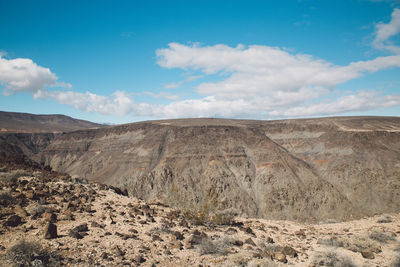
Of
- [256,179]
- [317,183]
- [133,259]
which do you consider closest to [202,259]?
[133,259]

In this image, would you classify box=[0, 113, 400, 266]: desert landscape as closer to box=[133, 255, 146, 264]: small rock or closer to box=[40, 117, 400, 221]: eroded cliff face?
box=[133, 255, 146, 264]: small rock

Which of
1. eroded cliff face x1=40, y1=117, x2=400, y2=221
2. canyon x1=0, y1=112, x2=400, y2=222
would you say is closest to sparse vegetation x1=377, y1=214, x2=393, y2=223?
canyon x1=0, y1=112, x2=400, y2=222

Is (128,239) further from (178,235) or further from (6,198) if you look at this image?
(6,198)

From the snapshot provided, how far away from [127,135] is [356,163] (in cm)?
6388

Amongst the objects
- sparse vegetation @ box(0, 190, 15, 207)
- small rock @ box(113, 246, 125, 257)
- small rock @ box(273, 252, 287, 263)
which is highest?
sparse vegetation @ box(0, 190, 15, 207)

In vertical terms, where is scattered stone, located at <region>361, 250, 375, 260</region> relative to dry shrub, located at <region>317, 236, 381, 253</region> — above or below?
above

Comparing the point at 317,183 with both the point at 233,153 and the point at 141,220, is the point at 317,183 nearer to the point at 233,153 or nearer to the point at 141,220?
the point at 233,153

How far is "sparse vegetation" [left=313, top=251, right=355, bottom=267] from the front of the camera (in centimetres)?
802

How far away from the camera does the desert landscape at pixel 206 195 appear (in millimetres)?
7797

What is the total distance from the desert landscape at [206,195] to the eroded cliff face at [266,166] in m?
0.27

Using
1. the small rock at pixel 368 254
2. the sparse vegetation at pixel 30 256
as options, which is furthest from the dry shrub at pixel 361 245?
the sparse vegetation at pixel 30 256

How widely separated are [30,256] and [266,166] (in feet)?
169

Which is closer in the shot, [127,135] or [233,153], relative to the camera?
[233,153]

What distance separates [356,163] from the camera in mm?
53406
